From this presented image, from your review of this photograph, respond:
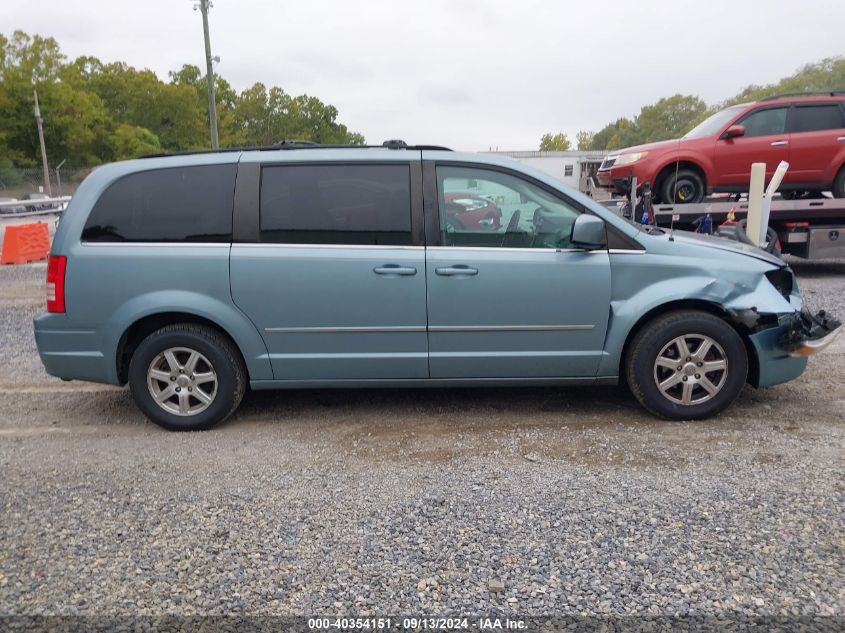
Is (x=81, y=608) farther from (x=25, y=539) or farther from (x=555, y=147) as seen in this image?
(x=555, y=147)

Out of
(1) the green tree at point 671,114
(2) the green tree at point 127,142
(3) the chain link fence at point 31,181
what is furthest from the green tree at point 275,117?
(1) the green tree at point 671,114

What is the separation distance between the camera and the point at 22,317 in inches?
336

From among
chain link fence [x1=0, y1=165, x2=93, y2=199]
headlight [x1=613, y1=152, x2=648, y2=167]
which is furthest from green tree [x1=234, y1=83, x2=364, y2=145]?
headlight [x1=613, y1=152, x2=648, y2=167]

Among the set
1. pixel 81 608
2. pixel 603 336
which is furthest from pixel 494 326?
pixel 81 608

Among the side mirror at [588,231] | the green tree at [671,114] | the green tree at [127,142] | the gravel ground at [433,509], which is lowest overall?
the gravel ground at [433,509]

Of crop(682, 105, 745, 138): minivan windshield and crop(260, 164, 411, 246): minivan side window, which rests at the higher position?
crop(682, 105, 745, 138): minivan windshield

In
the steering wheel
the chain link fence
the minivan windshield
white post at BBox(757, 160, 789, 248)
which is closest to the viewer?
the steering wheel

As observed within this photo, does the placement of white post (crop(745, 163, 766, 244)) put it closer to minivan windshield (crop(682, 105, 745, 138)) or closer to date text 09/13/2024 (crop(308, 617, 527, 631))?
minivan windshield (crop(682, 105, 745, 138))

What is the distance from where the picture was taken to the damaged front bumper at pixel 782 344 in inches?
177

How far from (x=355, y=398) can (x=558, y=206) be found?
2.07 m

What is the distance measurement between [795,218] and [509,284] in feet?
25.5

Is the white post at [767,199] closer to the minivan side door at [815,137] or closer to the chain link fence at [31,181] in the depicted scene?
the minivan side door at [815,137]

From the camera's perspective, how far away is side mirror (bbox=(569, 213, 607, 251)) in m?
4.37

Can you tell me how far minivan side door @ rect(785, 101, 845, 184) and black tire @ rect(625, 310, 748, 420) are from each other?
258 inches
